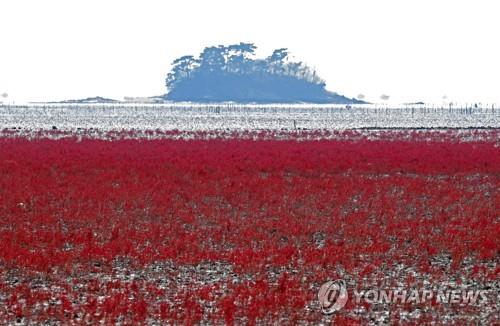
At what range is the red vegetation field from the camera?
13633mm

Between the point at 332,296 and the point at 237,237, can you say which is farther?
the point at 237,237

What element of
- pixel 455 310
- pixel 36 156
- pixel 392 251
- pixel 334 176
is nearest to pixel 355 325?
pixel 455 310

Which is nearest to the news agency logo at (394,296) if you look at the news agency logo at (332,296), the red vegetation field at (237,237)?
the news agency logo at (332,296)

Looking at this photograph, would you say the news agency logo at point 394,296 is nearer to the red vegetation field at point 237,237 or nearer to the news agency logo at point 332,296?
the news agency logo at point 332,296

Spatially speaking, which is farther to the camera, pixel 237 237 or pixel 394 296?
pixel 237 237

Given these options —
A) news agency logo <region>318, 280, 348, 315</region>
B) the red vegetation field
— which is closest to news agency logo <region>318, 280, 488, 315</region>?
news agency logo <region>318, 280, 348, 315</region>

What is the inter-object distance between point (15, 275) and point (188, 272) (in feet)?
10.4

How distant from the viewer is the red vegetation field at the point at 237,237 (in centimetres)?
1363

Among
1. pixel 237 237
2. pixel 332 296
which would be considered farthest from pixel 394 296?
pixel 237 237

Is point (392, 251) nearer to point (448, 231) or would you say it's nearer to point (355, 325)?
point (448, 231)

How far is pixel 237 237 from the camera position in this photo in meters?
19.5

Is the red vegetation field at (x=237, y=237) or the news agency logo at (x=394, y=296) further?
the news agency logo at (x=394, y=296)

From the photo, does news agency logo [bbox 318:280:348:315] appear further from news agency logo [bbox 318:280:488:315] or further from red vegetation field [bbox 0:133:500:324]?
red vegetation field [bbox 0:133:500:324]

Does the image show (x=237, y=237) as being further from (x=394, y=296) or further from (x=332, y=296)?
(x=394, y=296)
